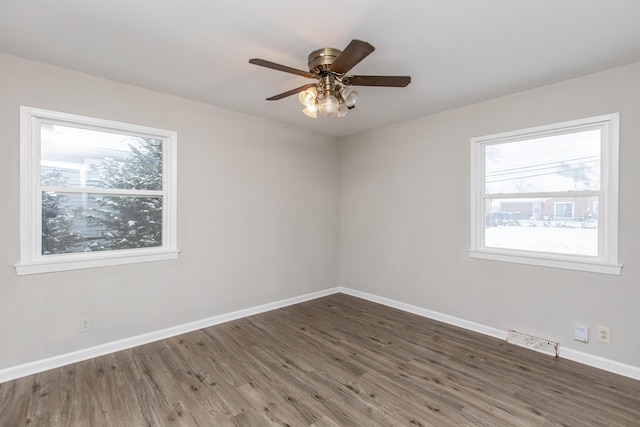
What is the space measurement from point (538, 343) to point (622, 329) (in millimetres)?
639

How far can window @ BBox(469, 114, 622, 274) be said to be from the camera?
103 inches

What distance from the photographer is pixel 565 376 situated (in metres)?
2.46

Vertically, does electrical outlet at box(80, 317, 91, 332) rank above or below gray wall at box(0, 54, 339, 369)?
below

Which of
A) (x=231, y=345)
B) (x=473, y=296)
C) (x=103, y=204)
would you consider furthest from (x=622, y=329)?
(x=103, y=204)

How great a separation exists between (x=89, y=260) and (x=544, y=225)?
431cm

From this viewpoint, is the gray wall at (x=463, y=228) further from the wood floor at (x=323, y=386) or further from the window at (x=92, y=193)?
the window at (x=92, y=193)

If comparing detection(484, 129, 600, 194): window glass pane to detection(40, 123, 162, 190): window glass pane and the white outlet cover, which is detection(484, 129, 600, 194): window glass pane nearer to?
the white outlet cover

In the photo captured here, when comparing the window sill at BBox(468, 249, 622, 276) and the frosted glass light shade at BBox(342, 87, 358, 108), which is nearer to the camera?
the frosted glass light shade at BBox(342, 87, 358, 108)

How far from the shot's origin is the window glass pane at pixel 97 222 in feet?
8.61

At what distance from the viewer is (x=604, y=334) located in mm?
2580

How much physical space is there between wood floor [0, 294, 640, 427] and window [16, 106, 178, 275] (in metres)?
0.97

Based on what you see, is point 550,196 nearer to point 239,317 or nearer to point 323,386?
point 323,386

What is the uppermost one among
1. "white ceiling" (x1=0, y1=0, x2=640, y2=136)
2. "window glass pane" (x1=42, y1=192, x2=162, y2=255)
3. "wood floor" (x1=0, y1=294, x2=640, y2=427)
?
"white ceiling" (x1=0, y1=0, x2=640, y2=136)

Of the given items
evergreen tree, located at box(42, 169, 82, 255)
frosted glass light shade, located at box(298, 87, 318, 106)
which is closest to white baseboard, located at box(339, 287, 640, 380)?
frosted glass light shade, located at box(298, 87, 318, 106)
